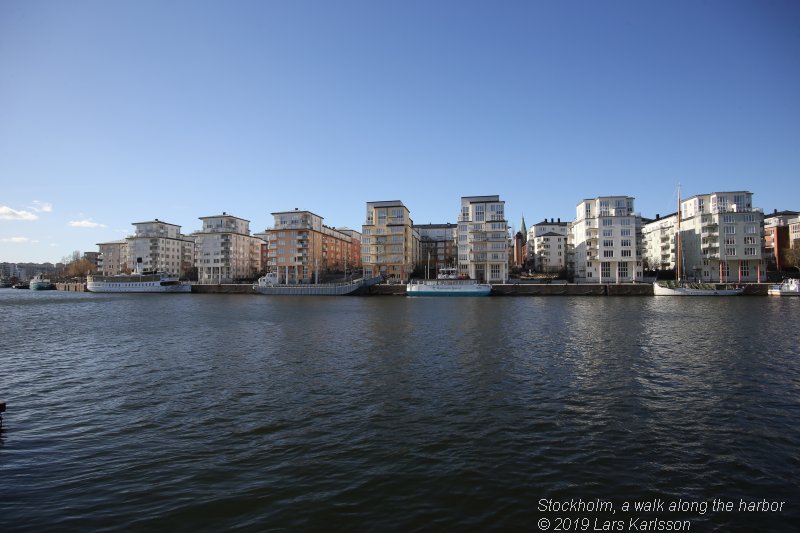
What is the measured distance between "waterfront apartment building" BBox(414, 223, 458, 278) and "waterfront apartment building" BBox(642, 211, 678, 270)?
61751mm

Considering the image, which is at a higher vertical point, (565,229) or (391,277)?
(565,229)

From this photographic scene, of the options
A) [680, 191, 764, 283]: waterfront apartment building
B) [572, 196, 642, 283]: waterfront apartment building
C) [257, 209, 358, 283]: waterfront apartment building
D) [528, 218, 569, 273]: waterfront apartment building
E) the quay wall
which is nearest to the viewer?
the quay wall

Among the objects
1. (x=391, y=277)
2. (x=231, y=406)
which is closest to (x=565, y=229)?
(x=391, y=277)

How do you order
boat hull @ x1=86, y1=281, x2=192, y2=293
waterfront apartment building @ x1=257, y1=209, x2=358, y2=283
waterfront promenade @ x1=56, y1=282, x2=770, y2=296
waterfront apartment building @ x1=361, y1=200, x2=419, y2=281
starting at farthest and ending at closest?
waterfront apartment building @ x1=257, y1=209, x2=358, y2=283, waterfront apartment building @ x1=361, y1=200, x2=419, y2=281, boat hull @ x1=86, y1=281, x2=192, y2=293, waterfront promenade @ x1=56, y1=282, x2=770, y2=296

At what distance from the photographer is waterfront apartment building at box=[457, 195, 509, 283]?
11269 cm

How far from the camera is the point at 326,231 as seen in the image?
485ft

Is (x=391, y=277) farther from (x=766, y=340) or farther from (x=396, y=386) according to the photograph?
(x=396, y=386)

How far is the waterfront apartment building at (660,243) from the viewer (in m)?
117

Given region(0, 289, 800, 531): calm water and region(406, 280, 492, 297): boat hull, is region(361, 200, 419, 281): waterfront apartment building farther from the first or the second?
region(0, 289, 800, 531): calm water

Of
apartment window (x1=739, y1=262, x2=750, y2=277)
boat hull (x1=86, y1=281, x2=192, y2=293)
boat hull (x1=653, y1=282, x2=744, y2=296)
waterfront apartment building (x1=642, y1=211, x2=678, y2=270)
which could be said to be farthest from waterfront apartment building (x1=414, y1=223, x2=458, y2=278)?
apartment window (x1=739, y1=262, x2=750, y2=277)

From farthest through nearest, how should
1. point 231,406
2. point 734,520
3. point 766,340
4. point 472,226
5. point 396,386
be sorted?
point 472,226, point 766,340, point 396,386, point 231,406, point 734,520

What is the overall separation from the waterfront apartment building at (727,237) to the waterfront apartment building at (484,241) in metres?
41.7

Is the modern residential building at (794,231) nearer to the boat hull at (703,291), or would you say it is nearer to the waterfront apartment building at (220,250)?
the boat hull at (703,291)

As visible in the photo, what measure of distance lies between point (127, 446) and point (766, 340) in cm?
3827
